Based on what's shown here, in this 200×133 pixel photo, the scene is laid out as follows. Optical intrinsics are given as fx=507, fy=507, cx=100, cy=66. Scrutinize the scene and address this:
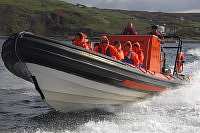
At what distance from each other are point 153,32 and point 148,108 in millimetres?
3176

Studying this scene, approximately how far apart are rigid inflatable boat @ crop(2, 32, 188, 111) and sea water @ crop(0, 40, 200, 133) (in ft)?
1.32

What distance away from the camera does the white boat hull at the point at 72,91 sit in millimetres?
11531

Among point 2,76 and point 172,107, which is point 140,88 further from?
point 2,76

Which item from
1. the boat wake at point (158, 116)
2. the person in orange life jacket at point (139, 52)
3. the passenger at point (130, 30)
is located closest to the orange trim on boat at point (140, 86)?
the boat wake at point (158, 116)

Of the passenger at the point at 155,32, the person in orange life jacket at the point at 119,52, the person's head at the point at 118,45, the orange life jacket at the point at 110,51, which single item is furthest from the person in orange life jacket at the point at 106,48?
the passenger at the point at 155,32

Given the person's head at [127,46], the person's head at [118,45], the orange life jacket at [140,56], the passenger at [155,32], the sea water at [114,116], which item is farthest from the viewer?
the passenger at [155,32]

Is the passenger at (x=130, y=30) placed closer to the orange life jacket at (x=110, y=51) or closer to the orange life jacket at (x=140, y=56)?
the orange life jacket at (x=140, y=56)

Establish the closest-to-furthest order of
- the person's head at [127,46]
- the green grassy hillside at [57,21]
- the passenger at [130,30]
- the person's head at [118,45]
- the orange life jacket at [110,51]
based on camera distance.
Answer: the orange life jacket at [110,51]
the person's head at [118,45]
the person's head at [127,46]
the passenger at [130,30]
the green grassy hillside at [57,21]

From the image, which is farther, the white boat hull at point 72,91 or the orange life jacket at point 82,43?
the orange life jacket at point 82,43

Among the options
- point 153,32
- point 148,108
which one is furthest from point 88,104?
point 153,32

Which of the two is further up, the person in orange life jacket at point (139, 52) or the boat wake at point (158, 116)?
the person in orange life jacket at point (139, 52)

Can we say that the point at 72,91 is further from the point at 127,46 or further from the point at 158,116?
the point at 127,46

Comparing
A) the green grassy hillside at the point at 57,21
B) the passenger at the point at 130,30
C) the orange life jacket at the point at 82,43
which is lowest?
the green grassy hillside at the point at 57,21

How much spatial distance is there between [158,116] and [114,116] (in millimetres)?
1101
